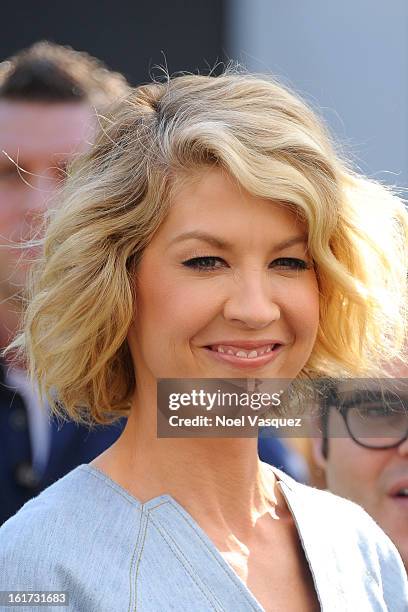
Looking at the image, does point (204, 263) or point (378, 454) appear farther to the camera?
point (378, 454)

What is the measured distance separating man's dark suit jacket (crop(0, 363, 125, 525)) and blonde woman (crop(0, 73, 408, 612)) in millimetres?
606

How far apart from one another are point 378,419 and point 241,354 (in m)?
0.77

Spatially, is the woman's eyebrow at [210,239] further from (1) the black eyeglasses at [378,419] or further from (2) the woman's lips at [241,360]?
(1) the black eyeglasses at [378,419]

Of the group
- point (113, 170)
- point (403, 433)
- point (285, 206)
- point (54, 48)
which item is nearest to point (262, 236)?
point (285, 206)

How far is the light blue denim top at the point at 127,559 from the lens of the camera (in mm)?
1642

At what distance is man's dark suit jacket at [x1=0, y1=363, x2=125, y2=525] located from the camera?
2.57 m

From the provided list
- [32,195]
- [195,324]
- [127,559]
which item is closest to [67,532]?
[127,559]

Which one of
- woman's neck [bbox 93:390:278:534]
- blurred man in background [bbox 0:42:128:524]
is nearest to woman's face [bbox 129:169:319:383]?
woman's neck [bbox 93:390:278:534]

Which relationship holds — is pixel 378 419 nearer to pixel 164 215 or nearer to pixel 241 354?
pixel 241 354

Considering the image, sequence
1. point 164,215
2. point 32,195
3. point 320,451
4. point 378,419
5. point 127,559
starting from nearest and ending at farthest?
point 127,559 < point 164,215 < point 378,419 < point 320,451 < point 32,195

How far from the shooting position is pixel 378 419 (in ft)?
8.02

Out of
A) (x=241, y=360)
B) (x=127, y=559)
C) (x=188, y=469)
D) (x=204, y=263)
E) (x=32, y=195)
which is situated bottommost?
(x=127, y=559)

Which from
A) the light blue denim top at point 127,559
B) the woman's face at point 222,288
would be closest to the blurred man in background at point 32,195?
the woman's face at point 222,288

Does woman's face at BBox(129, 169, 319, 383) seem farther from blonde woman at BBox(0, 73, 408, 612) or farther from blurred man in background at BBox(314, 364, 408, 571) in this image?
blurred man in background at BBox(314, 364, 408, 571)
